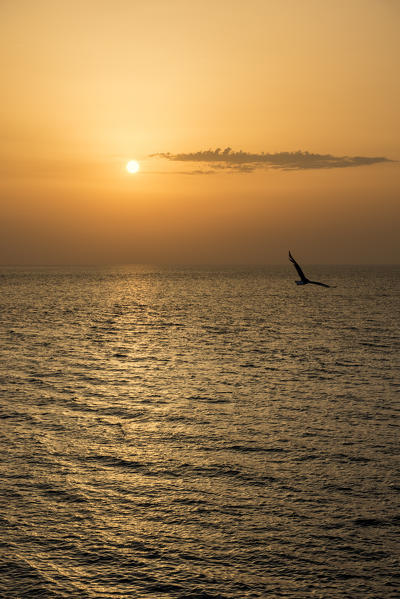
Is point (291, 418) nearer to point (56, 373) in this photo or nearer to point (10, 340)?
point (56, 373)

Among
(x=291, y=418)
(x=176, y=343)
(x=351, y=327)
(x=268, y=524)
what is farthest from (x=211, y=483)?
(x=351, y=327)

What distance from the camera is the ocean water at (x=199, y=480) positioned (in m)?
14.9

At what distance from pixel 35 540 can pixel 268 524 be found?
7.08 m

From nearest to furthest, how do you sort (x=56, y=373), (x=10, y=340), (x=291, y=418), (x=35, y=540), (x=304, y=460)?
1. (x=35, y=540)
2. (x=304, y=460)
3. (x=291, y=418)
4. (x=56, y=373)
5. (x=10, y=340)

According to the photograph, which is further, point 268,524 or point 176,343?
point 176,343

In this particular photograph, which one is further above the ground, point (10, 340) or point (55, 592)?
point (55, 592)

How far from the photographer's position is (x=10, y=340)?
64812 millimetres

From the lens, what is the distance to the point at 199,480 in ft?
69.9

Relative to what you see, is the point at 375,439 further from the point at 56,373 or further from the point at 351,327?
the point at 351,327

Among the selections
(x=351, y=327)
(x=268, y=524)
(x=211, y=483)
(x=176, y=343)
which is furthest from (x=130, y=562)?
(x=351, y=327)

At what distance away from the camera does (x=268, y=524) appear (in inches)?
694

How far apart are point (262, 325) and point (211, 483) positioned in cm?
6489

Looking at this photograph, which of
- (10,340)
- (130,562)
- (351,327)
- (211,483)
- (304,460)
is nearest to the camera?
(130,562)

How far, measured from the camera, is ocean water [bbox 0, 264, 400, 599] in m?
14.9
